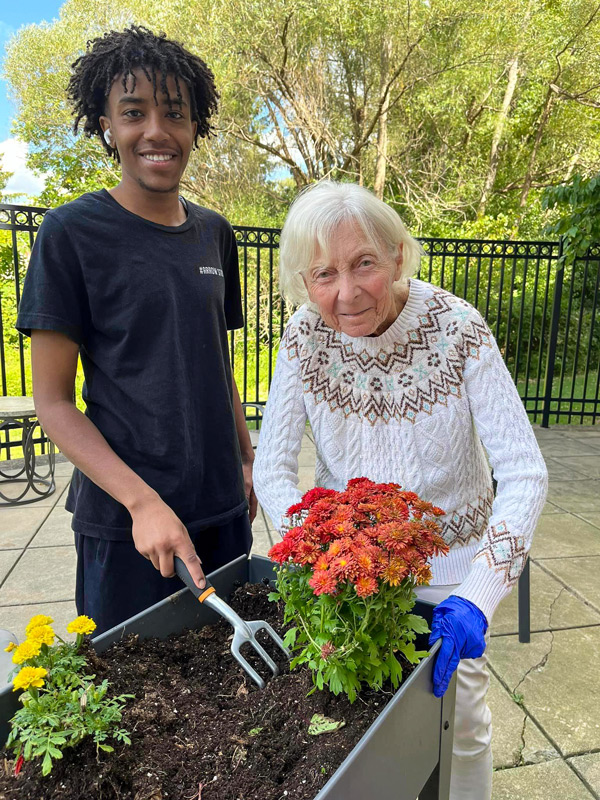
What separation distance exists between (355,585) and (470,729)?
0.91 metres

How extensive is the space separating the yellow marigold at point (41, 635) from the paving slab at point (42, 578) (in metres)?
2.65

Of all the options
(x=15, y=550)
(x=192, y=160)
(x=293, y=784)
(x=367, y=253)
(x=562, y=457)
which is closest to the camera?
(x=293, y=784)

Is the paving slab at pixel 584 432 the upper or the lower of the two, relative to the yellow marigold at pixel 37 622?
lower

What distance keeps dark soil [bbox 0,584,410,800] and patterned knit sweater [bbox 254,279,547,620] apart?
41 cm

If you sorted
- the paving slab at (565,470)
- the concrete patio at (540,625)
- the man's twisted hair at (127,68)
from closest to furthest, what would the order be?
the man's twisted hair at (127,68) → the concrete patio at (540,625) → the paving slab at (565,470)

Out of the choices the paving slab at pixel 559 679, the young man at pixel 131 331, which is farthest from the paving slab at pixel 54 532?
A: the paving slab at pixel 559 679

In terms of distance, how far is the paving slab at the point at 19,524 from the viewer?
155 inches

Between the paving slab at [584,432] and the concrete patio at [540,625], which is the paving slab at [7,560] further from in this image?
the paving slab at [584,432]

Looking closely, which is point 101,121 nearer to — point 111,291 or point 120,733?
point 111,291

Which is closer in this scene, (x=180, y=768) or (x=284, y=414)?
(x=180, y=768)

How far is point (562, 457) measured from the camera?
6.14 metres

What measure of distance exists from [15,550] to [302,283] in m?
3.29

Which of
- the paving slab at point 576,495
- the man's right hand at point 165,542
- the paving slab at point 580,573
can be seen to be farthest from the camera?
the paving slab at point 576,495

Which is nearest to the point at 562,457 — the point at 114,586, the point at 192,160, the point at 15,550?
the point at 15,550
